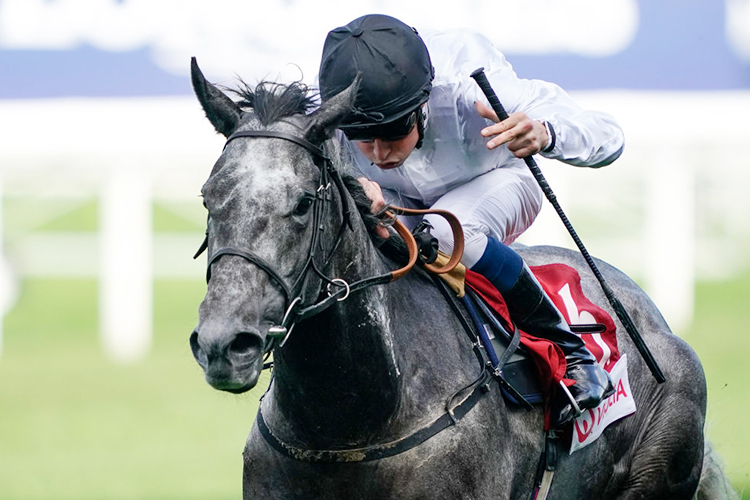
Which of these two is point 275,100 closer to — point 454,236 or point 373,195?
point 373,195

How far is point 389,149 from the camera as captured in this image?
11.6 ft

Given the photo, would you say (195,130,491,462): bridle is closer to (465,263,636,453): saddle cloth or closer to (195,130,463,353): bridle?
(195,130,463,353): bridle

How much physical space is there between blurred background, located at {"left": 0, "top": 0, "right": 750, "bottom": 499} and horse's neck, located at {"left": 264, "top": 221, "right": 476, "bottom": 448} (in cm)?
632

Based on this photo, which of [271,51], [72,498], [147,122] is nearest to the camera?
[72,498]

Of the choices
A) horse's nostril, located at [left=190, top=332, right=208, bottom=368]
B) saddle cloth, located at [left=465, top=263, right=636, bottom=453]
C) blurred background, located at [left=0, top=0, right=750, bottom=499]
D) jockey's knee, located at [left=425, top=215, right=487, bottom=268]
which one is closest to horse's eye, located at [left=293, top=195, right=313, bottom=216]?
horse's nostril, located at [left=190, top=332, right=208, bottom=368]

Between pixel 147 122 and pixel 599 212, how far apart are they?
5150mm

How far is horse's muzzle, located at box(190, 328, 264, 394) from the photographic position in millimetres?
2551

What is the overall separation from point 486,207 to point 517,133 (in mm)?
397

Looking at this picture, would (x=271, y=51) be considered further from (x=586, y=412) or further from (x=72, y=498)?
(x=586, y=412)

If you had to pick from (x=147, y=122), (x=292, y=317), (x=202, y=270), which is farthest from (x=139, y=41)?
(x=292, y=317)

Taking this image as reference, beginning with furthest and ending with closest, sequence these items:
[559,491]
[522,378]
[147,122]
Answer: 1. [147,122]
2. [559,491]
3. [522,378]

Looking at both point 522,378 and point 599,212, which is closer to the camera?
point 522,378

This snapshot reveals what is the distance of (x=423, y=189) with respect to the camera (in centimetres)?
387

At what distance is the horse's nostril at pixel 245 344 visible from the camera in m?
2.60
